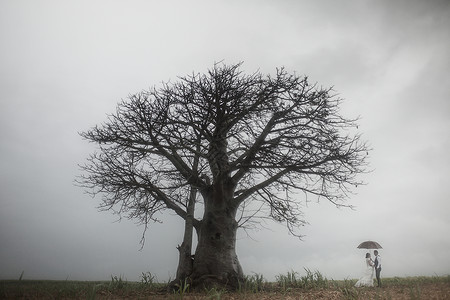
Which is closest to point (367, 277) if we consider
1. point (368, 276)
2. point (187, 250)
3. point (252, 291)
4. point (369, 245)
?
point (368, 276)

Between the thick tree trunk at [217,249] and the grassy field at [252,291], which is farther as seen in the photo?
the thick tree trunk at [217,249]

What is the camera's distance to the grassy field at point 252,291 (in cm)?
665

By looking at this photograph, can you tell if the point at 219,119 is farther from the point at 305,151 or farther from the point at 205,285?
the point at 205,285

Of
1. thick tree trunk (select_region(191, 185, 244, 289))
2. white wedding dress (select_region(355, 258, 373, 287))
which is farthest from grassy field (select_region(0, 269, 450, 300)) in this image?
white wedding dress (select_region(355, 258, 373, 287))

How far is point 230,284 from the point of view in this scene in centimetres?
841

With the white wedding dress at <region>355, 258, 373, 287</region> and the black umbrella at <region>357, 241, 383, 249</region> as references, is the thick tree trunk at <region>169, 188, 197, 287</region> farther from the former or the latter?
the black umbrella at <region>357, 241, 383, 249</region>

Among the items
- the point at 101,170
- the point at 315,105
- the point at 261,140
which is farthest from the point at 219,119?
the point at 101,170

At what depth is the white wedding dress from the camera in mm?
10727

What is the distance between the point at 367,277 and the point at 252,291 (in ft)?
18.2

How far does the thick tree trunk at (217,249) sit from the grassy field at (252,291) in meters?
0.39

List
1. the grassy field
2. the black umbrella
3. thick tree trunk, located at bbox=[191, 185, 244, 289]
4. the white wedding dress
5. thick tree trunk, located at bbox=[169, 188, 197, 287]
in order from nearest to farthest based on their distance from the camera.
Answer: the grassy field → thick tree trunk, located at bbox=[191, 185, 244, 289] → thick tree trunk, located at bbox=[169, 188, 197, 287] → the white wedding dress → the black umbrella

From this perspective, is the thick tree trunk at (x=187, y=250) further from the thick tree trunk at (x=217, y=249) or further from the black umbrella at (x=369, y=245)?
the black umbrella at (x=369, y=245)

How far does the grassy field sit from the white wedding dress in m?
1.34

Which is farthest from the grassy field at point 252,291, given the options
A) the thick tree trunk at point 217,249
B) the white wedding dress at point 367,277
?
the white wedding dress at point 367,277
